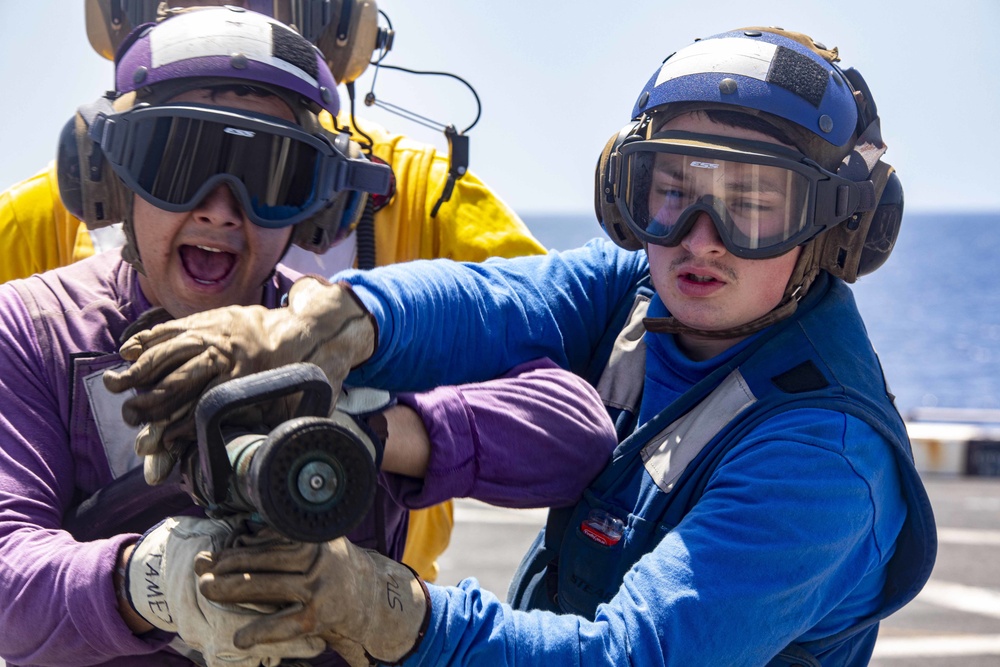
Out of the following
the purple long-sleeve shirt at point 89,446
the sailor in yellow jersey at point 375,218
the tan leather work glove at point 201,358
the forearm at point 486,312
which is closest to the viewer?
the tan leather work glove at point 201,358

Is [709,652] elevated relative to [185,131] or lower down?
lower down

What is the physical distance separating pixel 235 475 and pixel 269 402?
0.49 ft

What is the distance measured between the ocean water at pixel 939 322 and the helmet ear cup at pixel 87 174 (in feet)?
27.8

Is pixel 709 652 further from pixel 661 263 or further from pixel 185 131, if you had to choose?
pixel 185 131

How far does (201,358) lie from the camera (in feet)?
6.49

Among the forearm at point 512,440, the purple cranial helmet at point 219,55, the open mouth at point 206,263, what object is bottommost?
the forearm at point 512,440

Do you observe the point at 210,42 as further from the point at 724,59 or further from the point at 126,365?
the point at 724,59

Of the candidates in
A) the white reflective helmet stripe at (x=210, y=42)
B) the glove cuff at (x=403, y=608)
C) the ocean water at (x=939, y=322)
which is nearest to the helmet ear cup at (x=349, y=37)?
the white reflective helmet stripe at (x=210, y=42)

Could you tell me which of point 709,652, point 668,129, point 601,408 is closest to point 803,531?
point 709,652

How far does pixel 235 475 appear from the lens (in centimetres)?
184

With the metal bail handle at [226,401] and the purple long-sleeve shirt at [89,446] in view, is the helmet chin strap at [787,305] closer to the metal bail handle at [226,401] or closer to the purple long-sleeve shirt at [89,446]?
the purple long-sleeve shirt at [89,446]

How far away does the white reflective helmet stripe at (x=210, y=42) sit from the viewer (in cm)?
247

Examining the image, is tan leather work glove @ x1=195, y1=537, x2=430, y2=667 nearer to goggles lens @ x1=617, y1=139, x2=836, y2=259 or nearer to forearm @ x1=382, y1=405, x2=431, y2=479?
forearm @ x1=382, y1=405, x2=431, y2=479

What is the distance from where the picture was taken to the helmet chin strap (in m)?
2.53
